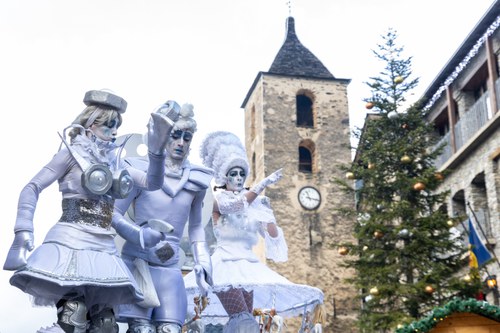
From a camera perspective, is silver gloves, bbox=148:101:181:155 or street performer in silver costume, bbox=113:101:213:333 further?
street performer in silver costume, bbox=113:101:213:333

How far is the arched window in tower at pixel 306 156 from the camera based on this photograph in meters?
31.6

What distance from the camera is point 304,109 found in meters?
33.1

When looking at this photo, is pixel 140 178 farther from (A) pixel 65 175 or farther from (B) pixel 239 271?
(B) pixel 239 271

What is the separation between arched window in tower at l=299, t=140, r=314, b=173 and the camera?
31.6 metres

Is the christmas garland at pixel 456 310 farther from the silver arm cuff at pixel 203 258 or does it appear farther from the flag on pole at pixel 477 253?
the flag on pole at pixel 477 253

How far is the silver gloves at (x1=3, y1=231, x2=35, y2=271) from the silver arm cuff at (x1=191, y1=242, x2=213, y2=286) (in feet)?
4.71

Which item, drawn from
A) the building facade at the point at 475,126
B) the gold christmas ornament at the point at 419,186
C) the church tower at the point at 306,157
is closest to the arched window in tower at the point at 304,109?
the church tower at the point at 306,157

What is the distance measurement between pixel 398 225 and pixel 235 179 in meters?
9.57

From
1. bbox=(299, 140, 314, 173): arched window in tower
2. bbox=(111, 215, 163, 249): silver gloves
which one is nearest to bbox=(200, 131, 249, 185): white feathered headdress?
bbox=(111, 215, 163, 249): silver gloves

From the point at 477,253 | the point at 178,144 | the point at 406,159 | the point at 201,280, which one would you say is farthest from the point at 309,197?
the point at 201,280

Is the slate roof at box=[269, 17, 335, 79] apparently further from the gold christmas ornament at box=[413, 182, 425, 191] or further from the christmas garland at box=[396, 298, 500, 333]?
the christmas garland at box=[396, 298, 500, 333]

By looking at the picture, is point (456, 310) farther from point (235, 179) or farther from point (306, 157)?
point (306, 157)

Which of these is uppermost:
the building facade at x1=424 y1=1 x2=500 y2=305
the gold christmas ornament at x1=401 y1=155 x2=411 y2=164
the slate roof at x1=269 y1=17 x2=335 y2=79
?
the slate roof at x1=269 y1=17 x2=335 y2=79

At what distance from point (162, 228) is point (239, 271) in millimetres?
1898
